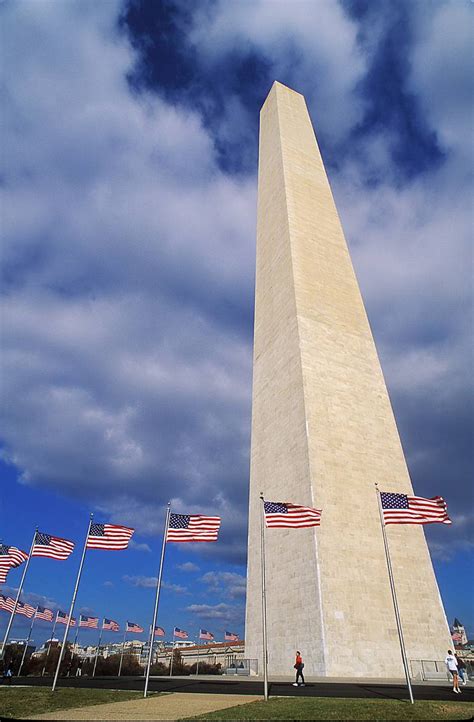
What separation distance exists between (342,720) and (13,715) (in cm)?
678

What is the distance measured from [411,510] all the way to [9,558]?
16.8m

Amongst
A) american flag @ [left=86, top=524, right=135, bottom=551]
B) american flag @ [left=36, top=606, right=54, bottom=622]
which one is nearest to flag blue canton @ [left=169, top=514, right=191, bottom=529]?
american flag @ [left=86, top=524, right=135, bottom=551]

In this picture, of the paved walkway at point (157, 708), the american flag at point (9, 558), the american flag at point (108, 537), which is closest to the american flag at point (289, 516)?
the paved walkway at point (157, 708)

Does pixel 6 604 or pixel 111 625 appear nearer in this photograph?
pixel 6 604

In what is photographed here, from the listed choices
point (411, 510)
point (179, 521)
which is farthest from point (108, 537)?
point (411, 510)

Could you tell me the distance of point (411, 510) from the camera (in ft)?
46.6

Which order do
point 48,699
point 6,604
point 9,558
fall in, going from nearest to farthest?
point 48,699
point 9,558
point 6,604

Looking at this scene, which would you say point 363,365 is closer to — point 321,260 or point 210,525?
point 321,260

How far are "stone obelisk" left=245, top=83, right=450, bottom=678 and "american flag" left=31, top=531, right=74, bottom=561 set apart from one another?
9157 mm

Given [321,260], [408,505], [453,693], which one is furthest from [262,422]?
[453,693]

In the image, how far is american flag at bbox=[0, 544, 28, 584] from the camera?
66.2 ft

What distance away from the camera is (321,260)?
30375 millimetres

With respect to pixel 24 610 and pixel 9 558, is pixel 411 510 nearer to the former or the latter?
pixel 9 558

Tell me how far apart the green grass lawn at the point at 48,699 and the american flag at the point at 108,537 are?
4.25 m
